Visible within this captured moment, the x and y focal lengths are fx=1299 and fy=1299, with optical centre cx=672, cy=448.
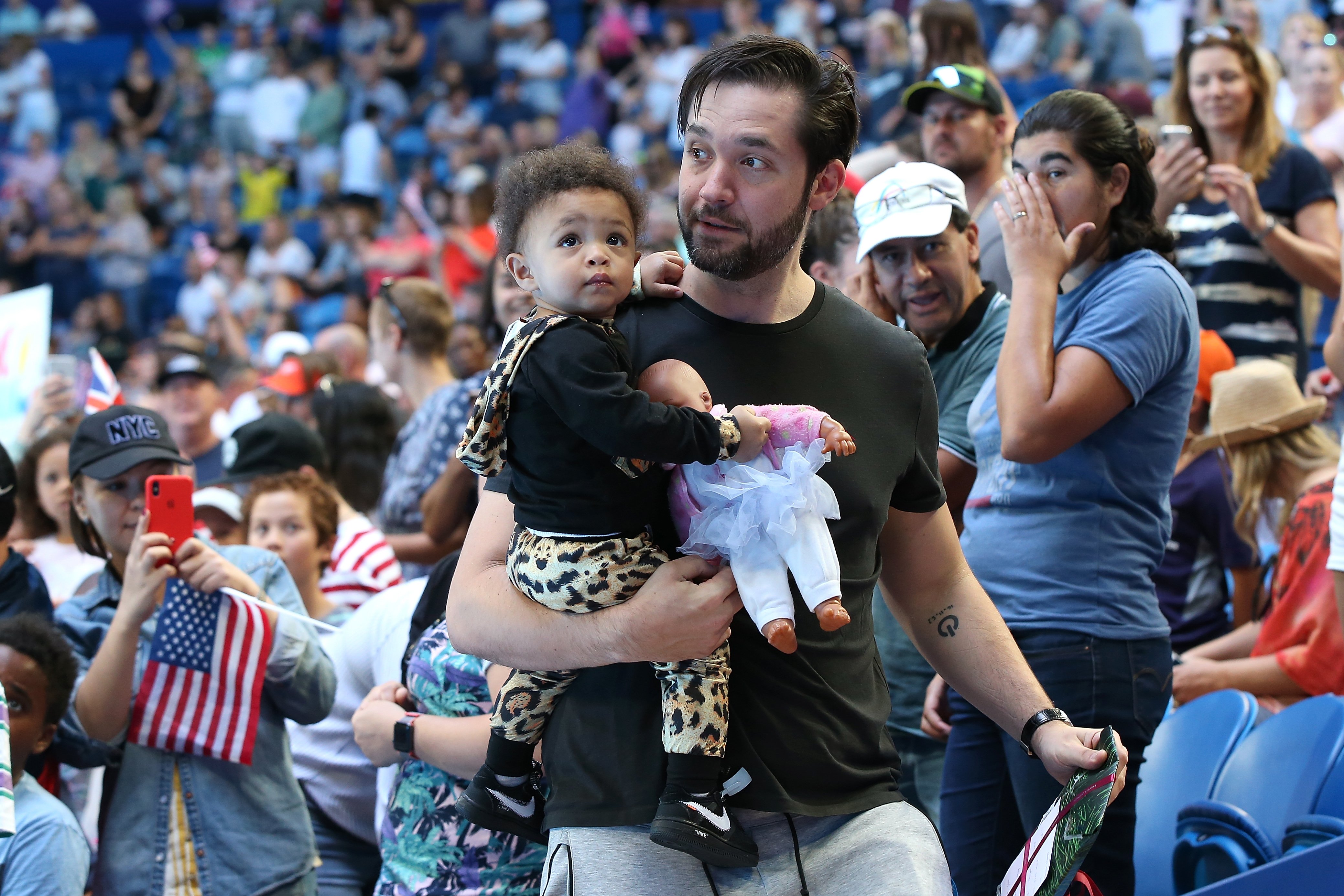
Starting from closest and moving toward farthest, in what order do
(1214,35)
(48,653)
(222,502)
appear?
(48,653) < (222,502) < (1214,35)

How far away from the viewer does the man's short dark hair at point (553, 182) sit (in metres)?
2.05

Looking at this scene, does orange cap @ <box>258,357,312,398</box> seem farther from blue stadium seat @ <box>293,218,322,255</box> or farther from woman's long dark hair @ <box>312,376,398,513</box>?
blue stadium seat @ <box>293,218,322,255</box>

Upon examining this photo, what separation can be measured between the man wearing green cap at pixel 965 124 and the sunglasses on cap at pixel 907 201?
77cm

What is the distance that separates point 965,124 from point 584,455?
8.40ft

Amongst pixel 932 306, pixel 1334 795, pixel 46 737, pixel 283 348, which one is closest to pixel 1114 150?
pixel 932 306

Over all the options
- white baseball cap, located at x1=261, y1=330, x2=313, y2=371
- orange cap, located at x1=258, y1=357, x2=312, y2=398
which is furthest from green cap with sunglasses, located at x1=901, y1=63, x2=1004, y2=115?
white baseball cap, located at x1=261, y1=330, x2=313, y2=371

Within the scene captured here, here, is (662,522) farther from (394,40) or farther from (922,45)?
(394,40)

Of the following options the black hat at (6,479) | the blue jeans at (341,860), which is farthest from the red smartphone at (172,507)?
the blue jeans at (341,860)

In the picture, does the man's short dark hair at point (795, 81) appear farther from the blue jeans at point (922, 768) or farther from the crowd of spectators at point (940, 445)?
the blue jeans at point (922, 768)

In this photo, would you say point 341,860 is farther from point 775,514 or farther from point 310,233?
point 310,233

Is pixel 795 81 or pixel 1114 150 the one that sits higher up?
pixel 795 81

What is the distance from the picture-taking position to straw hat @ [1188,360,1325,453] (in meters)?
3.70

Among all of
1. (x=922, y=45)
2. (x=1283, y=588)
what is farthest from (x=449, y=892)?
(x=922, y=45)

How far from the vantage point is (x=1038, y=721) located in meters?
2.15
